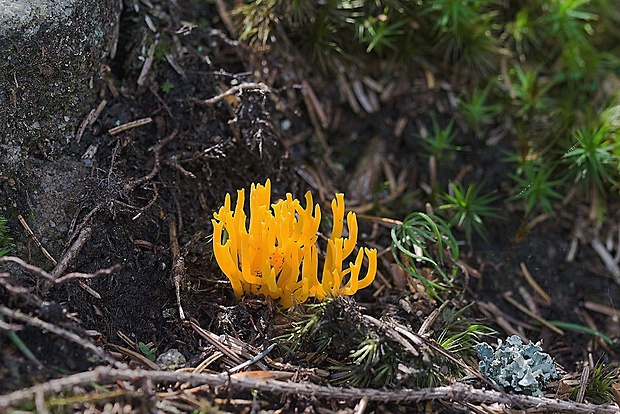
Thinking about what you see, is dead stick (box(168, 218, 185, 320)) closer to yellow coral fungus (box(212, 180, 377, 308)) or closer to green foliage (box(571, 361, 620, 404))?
yellow coral fungus (box(212, 180, 377, 308))

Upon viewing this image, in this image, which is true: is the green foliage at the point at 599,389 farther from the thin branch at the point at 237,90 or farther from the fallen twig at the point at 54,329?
the thin branch at the point at 237,90

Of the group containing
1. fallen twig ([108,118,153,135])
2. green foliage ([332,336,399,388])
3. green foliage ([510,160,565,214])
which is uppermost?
fallen twig ([108,118,153,135])

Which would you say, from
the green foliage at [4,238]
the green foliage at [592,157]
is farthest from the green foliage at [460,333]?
the green foliage at [4,238]

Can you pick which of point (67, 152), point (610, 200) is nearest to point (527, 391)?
point (610, 200)

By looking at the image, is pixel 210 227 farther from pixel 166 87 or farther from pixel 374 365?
pixel 374 365

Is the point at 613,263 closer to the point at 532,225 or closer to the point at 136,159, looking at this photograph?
the point at 532,225

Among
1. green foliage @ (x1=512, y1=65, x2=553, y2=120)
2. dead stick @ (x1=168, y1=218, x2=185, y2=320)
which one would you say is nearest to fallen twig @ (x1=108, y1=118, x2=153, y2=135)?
dead stick @ (x1=168, y1=218, x2=185, y2=320)
